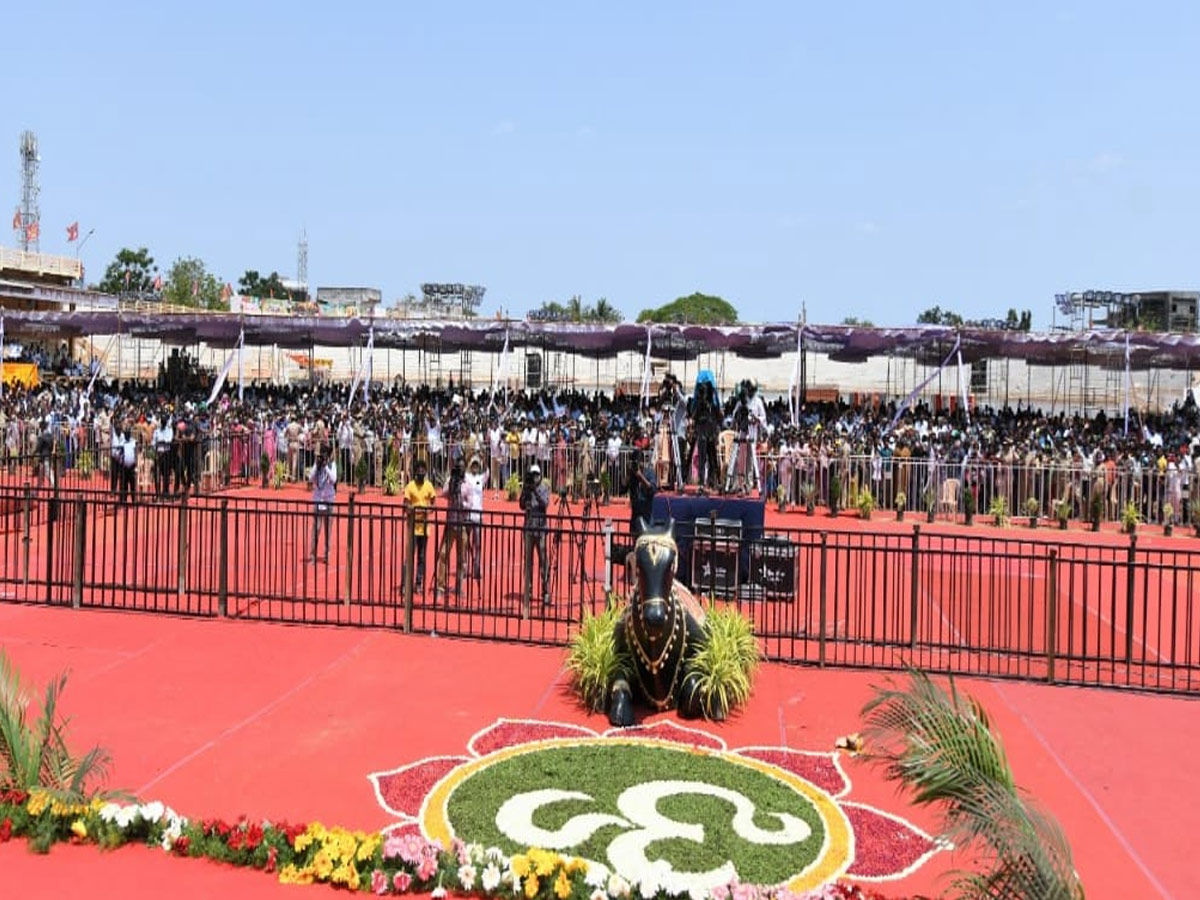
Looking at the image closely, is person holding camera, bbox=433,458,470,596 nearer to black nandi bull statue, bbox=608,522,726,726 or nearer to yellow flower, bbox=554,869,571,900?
black nandi bull statue, bbox=608,522,726,726

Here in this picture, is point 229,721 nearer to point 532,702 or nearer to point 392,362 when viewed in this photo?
point 532,702

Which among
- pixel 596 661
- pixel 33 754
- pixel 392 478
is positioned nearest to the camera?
pixel 33 754

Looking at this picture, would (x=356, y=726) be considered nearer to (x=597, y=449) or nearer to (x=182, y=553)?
(x=182, y=553)

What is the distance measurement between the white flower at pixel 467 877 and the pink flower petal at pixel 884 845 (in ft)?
7.35

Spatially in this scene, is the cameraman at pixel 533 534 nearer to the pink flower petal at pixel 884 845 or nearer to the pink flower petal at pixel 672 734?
the pink flower petal at pixel 672 734

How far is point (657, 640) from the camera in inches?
348

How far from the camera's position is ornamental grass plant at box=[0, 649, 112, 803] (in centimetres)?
645

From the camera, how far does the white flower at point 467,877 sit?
5922 mm

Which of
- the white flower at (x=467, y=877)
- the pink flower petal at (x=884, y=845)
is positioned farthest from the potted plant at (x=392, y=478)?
the white flower at (x=467, y=877)

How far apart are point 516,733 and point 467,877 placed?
267cm

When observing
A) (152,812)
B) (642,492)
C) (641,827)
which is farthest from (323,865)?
(642,492)

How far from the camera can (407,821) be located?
22.6ft

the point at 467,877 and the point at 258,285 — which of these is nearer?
the point at 467,877

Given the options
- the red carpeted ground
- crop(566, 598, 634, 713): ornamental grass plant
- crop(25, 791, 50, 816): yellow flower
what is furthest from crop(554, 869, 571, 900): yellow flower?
crop(566, 598, 634, 713): ornamental grass plant
